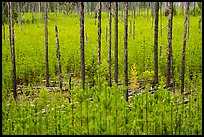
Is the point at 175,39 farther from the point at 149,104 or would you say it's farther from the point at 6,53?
the point at 149,104

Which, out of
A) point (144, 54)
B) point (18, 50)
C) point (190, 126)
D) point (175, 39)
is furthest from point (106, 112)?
point (175, 39)

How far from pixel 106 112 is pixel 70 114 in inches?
40.1

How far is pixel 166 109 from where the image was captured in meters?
7.55

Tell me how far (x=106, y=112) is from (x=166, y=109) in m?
1.24

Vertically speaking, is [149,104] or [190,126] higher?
[149,104]

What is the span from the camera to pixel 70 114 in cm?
801

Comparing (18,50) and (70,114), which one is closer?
(70,114)

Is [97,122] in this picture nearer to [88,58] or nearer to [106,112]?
[106,112]

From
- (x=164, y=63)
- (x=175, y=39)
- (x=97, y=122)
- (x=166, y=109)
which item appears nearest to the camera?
(x=97, y=122)

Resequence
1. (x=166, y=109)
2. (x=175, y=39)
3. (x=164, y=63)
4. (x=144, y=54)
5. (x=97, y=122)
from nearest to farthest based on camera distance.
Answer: (x=97, y=122) → (x=166, y=109) → (x=164, y=63) → (x=144, y=54) → (x=175, y=39)

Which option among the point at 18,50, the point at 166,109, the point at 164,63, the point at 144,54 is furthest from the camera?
the point at 18,50

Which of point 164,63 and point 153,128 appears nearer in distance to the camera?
point 153,128

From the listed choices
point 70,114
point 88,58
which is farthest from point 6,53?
point 70,114

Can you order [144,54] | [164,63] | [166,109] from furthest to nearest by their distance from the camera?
[144,54] → [164,63] → [166,109]
